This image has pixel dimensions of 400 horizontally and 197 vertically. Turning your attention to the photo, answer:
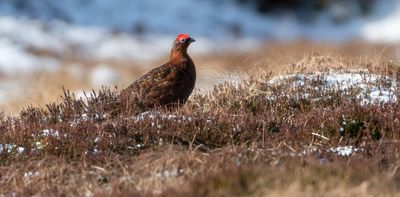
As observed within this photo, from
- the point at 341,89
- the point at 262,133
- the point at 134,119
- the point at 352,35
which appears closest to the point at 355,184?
the point at 262,133

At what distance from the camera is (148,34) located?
27688mm

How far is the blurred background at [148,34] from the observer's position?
813 inches

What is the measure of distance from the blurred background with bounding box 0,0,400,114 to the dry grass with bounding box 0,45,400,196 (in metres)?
6.07

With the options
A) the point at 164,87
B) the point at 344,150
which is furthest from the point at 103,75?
the point at 344,150

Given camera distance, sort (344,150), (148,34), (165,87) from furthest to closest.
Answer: (148,34), (165,87), (344,150)

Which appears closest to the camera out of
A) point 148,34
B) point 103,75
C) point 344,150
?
point 344,150

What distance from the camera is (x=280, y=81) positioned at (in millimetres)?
12539

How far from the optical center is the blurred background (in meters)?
20.6

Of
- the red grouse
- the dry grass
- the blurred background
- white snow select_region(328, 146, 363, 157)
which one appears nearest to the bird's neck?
the red grouse

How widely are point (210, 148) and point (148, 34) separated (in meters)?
18.7

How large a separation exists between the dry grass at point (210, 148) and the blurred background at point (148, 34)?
19.9ft

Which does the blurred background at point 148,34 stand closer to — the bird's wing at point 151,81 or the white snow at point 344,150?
the bird's wing at point 151,81

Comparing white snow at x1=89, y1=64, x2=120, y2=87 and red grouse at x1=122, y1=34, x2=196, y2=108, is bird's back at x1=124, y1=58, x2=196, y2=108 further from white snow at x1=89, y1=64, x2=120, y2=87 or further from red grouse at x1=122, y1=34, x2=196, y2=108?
white snow at x1=89, y1=64, x2=120, y2=87

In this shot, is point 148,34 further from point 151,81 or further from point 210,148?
point 210,148
